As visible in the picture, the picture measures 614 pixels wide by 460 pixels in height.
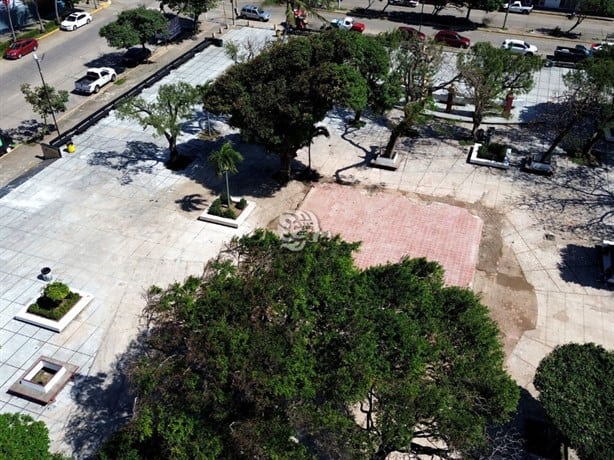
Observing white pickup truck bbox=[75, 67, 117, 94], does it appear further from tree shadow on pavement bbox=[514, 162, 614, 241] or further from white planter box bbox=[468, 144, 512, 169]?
tree shadow on pavement bbox=[514, 162, 614, 241]

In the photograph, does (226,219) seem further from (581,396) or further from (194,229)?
(581,396)

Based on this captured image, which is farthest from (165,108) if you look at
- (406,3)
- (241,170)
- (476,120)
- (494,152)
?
(406,3)

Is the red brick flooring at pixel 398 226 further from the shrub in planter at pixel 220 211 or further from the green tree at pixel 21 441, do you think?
the green tree at pixel 21 441

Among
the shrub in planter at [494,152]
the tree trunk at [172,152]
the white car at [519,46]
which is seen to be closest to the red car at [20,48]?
the tree trunk at [172,152]

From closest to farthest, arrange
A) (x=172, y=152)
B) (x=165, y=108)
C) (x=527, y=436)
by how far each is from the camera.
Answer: (x=527, y=436) → (x=165, y=108) → (x=172, y=152)

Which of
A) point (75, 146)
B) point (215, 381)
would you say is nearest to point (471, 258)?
point (215, 381)

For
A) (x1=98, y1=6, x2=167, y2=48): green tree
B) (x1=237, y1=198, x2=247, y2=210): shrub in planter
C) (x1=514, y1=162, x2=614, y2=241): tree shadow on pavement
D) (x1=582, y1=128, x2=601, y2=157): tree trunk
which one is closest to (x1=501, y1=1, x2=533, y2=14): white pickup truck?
(x1=582, y1=128, x2=601, y2=157): tree trunk
